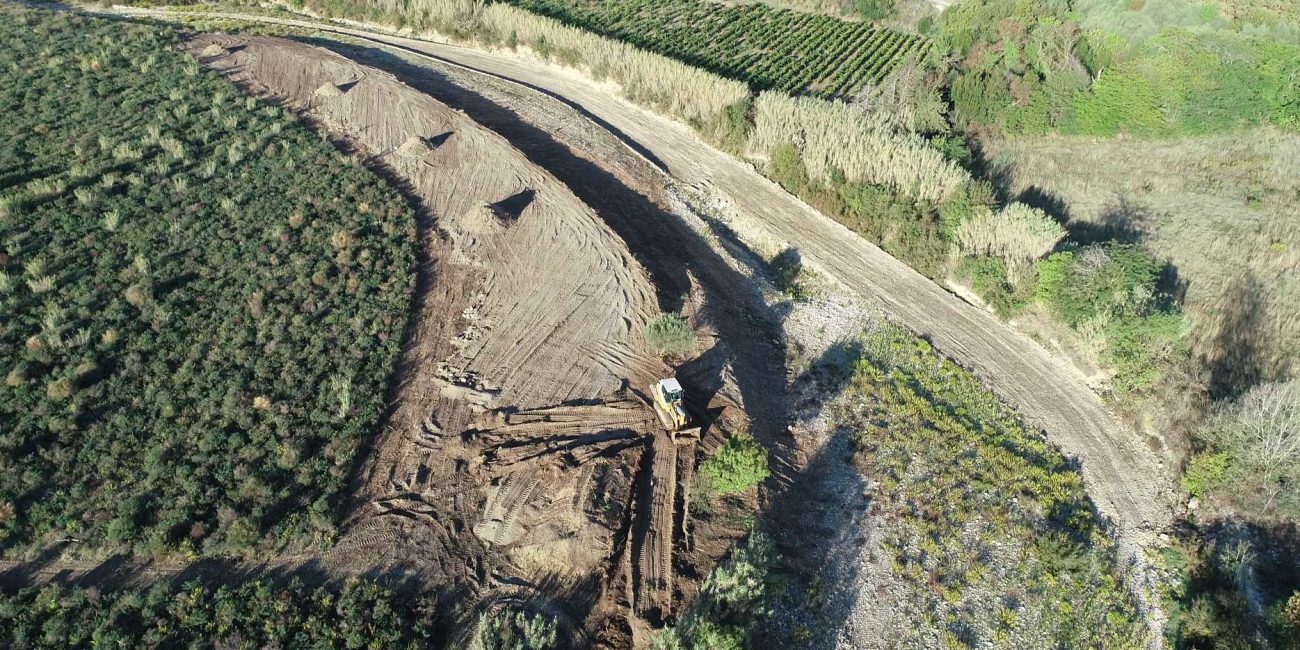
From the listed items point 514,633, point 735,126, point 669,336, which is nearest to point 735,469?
point 669,336

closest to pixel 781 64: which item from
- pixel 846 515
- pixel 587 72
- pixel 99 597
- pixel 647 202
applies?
pixel 587 72

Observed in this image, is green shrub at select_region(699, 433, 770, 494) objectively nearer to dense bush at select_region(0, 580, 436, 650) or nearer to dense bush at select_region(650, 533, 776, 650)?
dense bush at select_region(650, 533, 776, 650)

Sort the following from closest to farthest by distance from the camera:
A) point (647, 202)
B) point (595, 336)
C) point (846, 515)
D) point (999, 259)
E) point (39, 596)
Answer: point (39, 596)
point (846, 515)
point (595, 336)
point (999, 259)
point (647, 202)

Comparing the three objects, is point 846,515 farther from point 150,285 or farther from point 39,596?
point 150,285

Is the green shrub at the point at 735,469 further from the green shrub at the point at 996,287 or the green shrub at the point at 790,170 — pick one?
the green shrub at the point at 790,170

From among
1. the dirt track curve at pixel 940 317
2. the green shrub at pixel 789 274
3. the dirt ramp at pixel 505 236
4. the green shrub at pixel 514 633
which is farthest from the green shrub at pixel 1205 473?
the green shrub at pixel 514 633

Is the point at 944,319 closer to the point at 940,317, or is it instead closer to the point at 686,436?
the point at 940,317

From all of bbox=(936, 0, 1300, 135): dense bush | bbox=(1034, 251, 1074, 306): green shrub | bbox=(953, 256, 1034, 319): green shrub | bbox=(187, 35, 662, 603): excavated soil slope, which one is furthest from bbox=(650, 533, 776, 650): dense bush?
bbox=(936, 0, 1300, 135): dense bush
